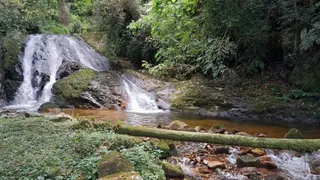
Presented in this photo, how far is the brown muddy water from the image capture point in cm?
716

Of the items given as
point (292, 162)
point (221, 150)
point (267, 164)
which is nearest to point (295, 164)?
point (292, 162)

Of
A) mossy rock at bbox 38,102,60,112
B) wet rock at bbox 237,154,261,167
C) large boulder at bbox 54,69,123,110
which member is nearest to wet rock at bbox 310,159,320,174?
wet rock at bbox 237,154,261,167

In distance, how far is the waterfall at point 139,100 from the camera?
10.6 meters

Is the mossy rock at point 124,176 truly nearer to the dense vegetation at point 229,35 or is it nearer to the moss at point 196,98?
the dense vegetation at point 229,35

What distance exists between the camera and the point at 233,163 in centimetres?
473

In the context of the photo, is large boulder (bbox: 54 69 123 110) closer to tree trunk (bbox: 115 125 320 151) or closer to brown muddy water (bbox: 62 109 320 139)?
brown muddy water (bbox: 62 109 320 139)

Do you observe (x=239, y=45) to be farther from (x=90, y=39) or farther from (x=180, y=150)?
(x=90, y=39)

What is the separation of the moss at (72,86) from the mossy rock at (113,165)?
7404 millimetres

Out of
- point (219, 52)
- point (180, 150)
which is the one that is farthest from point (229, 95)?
point (180, 150)

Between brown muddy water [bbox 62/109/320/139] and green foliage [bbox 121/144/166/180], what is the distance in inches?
139

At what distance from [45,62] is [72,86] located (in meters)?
3.29

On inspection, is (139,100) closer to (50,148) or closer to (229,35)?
(229,35)

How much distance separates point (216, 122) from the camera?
8406 millimetres

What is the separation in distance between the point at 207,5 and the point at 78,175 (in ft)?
26.2
